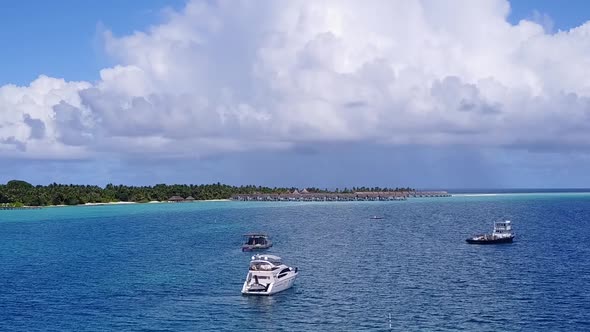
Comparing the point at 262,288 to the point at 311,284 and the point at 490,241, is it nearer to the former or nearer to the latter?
the point at 311,284

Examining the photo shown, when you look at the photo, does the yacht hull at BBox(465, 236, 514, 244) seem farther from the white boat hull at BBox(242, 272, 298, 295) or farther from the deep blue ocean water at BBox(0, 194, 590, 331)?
the white boat hull at BBox(242, 272, 298, 295)

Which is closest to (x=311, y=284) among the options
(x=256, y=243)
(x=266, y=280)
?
(x=266, y=280)

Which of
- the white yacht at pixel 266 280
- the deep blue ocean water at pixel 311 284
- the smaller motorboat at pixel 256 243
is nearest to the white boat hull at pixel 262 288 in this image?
the white yacht at pixel 266 280

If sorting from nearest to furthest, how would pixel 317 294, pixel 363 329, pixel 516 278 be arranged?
1. pixel 363 329
2. pixel 317 294
3. pixel 516 278

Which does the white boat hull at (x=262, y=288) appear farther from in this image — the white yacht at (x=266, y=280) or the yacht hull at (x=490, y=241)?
the yacht hull at (x=490, y=241)

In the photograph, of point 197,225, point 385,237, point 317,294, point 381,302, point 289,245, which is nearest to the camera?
point 381,302

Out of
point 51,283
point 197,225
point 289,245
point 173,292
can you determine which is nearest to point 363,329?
point 173,292

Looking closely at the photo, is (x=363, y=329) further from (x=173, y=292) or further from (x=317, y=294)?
(x=173, y=292)

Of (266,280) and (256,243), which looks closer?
(266,280)
